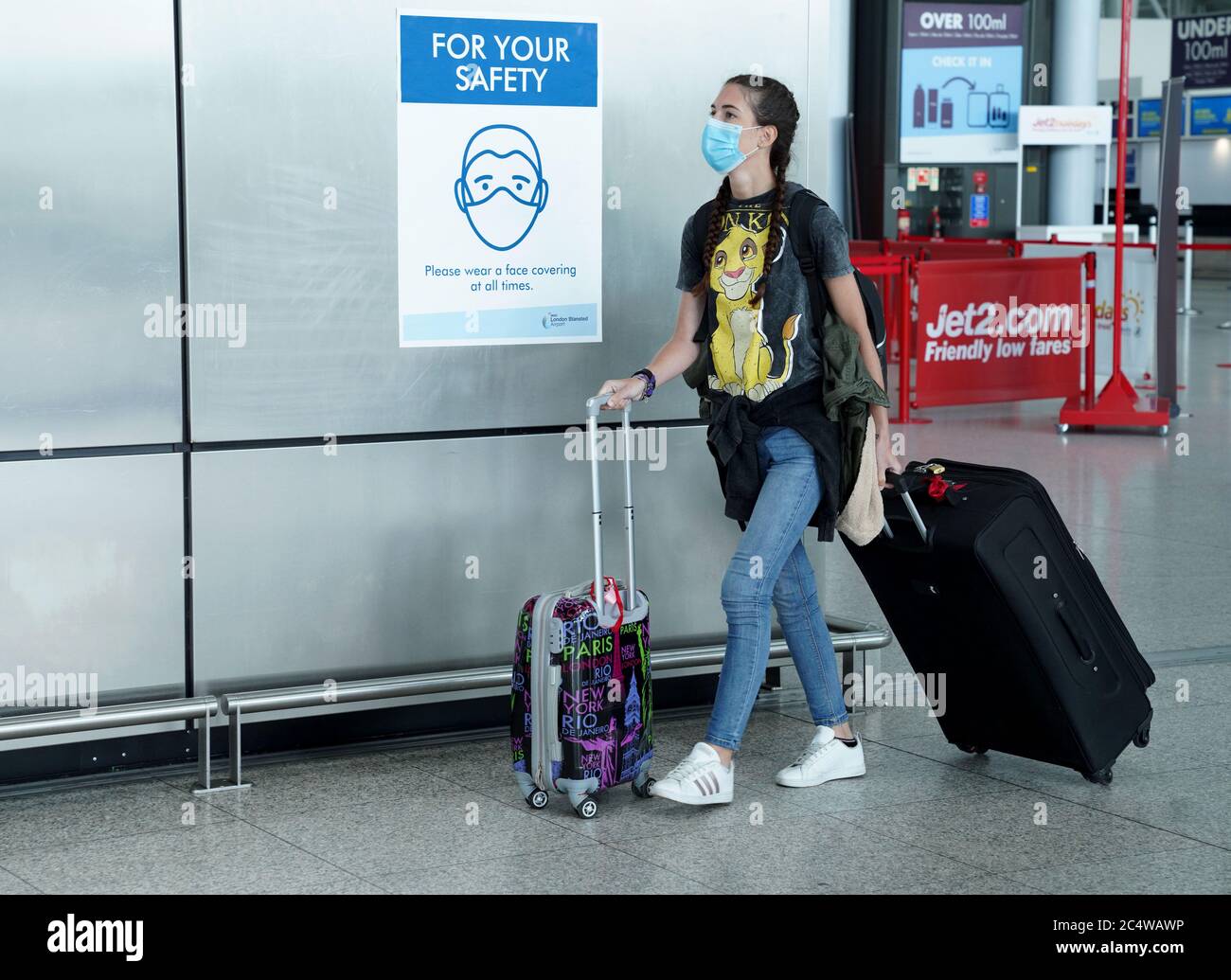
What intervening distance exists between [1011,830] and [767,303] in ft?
4.86

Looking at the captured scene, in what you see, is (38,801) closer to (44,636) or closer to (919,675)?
(44,636)

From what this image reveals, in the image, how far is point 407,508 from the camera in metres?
4.93

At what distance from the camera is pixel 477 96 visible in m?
4.84

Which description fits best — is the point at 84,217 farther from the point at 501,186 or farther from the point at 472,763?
the point at 472,763

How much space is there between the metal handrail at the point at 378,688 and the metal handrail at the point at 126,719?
0.08 metres

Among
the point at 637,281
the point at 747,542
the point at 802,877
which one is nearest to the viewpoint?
the point at 802,877

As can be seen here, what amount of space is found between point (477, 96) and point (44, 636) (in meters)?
1.95

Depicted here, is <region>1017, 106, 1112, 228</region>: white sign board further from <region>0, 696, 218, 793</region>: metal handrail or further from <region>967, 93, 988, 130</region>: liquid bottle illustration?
<region>0, 696, 218, 793</region>: metal handrail

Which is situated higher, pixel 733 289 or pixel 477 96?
pixel 477 96

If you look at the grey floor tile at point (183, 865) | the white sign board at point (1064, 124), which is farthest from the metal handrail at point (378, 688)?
the white sign board at point (1064, 124)

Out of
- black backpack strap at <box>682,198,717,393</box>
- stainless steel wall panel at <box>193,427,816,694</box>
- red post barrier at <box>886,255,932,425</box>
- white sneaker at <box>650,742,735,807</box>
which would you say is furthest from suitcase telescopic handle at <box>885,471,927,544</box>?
red post barrier at <box>886,255,932,425</box>

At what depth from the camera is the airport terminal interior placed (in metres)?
4.12
